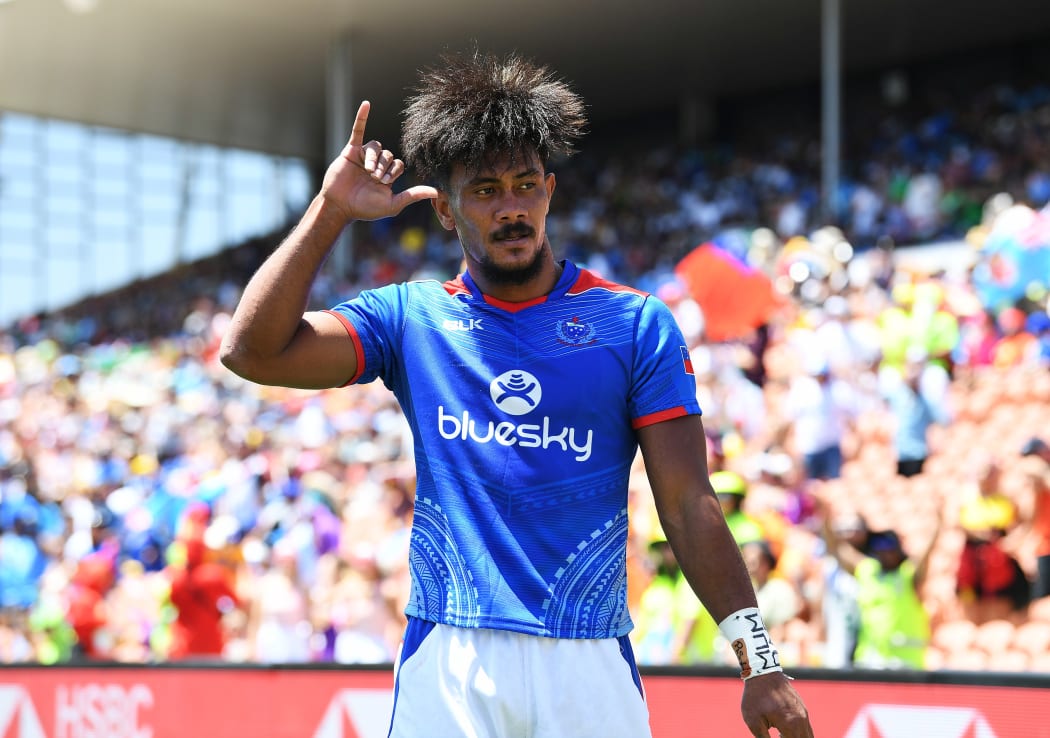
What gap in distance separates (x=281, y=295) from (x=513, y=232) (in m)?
0.53

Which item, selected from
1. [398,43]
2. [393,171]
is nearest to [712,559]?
[393,171]

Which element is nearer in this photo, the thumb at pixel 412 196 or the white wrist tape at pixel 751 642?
the white wrist tape at pixel 751 642

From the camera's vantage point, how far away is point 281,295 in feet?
9.61

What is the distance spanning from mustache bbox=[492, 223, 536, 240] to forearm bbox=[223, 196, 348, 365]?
0.36m

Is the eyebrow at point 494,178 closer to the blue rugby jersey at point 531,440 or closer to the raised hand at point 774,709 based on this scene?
the blue rugby jersey at point 531,440

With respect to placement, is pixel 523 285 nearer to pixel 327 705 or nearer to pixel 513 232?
pixel 513 232

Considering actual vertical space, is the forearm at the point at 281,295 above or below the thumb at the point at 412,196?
below

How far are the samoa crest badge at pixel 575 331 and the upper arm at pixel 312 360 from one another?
0.46 metres

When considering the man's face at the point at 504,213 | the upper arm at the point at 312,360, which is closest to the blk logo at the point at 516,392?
the man's face at the point at 504,213

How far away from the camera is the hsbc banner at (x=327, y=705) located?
15.6 ft

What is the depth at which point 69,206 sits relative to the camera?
32.6 m

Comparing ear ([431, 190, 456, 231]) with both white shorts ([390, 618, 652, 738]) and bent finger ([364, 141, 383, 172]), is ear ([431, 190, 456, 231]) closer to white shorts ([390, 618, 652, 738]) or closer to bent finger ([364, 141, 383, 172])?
bent finger ([364, 141, 383, 172])

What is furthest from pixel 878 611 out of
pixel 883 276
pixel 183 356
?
pixel 183 356

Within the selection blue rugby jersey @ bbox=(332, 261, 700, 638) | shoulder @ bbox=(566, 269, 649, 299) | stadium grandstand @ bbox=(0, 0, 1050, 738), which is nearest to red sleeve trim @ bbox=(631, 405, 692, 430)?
blue rugby jersey @ bbox=(332, 261, 700, 638)
